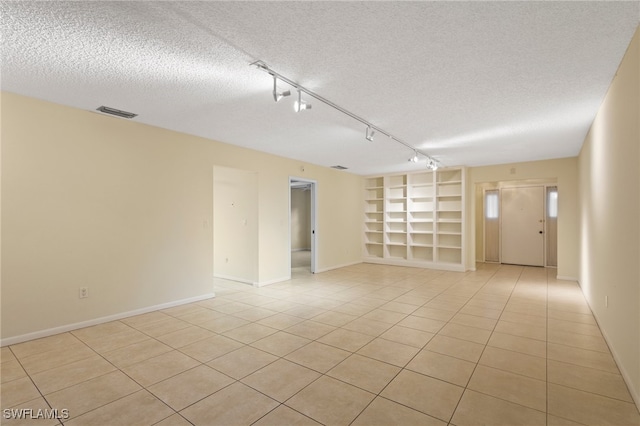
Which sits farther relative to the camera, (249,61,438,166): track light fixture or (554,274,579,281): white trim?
(554,274,579,281): white trim

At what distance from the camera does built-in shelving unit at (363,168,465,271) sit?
296 inches

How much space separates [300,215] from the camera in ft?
40.7

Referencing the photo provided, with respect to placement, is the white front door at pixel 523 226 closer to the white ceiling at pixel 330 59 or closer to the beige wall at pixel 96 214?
the white ceiling at pixel 330 59

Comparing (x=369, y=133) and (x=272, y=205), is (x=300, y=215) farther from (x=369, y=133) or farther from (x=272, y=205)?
(x=369, y=133)

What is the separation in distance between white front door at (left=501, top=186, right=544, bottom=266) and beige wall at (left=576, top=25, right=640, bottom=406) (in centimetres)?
491

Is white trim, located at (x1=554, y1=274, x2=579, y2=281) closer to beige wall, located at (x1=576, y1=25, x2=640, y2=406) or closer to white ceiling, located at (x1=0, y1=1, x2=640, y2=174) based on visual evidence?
beige wall, located at (x1=576, y1=25, x2=640, y2=406)

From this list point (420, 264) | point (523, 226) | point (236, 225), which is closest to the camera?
point (236, 225)

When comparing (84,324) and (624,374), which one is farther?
(84,324)

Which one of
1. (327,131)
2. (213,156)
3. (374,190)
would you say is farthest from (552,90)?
(374,190)

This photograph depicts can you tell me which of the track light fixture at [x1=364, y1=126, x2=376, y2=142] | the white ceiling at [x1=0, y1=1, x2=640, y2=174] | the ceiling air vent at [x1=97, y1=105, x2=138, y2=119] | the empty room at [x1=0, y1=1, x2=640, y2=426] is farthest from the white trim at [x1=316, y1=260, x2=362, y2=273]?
the ceiling air vent at [x1=97, y1=105, x2=138, y2=119]

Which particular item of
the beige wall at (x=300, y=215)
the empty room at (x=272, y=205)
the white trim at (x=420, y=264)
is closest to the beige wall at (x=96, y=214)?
the empty room at (x=272, y=205)

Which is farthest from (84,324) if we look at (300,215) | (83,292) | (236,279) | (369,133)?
(300,215)

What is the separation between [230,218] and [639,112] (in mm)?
5811

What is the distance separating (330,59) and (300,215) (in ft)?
33.3
